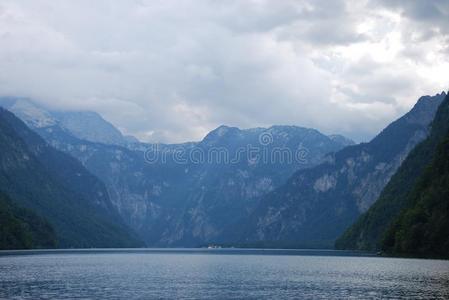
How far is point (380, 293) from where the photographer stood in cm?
9219

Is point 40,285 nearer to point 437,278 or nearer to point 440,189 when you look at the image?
point 437,278

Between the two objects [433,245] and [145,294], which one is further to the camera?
[433,245]

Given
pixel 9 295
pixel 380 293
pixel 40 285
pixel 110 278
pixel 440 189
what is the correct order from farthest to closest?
pixel 440 189, pixel 110 278, pixel 40 285, pixel 380 293, pixel 9 295

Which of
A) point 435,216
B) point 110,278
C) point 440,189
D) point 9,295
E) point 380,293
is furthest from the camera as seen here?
point 440,189

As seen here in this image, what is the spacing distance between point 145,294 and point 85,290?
10.9 meters

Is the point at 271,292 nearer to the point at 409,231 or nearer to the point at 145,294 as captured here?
the point at 145,294

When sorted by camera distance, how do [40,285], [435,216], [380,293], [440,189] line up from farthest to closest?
[440,189], [435,216], [40,285], [380,293]

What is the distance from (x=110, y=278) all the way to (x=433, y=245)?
104m

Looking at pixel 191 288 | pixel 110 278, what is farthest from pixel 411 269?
pixel 110 278

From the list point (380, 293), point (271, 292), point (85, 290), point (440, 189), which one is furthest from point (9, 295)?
point (440, 189)

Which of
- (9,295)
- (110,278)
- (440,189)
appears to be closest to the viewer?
(9,295)

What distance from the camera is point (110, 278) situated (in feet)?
406

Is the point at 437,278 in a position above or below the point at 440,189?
below

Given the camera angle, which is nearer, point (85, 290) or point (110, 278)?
point (85, 290)
